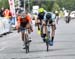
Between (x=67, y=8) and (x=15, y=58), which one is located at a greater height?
(x=15, y=58)

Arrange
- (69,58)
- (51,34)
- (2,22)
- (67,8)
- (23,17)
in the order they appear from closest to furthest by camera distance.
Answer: (69,58) < (23,17) < (51,34) < (2,22) < (67,8)

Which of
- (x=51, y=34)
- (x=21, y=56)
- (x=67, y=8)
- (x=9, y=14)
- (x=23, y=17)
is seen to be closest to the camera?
(x=21, y=56)

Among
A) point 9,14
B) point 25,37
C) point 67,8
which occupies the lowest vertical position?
point 67,8

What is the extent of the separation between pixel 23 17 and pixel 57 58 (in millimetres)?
3192

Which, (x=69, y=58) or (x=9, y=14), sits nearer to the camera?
(x=69, y=58)

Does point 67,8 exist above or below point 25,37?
below

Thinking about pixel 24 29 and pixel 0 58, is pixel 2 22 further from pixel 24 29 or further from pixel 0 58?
pixel 0 58

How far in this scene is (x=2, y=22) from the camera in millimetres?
31062

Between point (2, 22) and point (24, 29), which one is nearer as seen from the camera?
point (24, 29)

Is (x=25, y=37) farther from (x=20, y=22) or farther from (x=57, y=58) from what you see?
(x=57, y=58)

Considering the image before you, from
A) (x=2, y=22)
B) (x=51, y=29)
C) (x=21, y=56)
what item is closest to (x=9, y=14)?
(x=2, y=22)

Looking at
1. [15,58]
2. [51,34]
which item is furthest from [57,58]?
[51,34]

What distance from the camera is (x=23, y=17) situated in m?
17.5

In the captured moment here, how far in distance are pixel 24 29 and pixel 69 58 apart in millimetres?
3365
